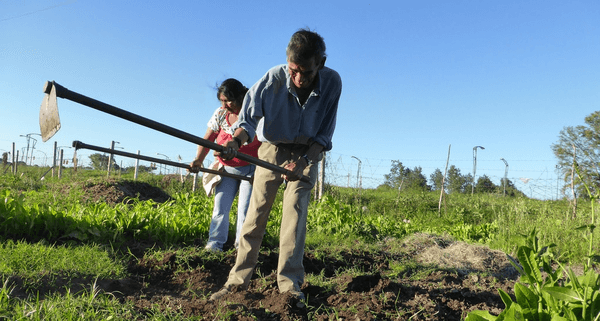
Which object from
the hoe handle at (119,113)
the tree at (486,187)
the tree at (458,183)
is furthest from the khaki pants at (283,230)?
the tree at (458,183)

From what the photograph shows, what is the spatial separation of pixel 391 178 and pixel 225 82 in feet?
46.6

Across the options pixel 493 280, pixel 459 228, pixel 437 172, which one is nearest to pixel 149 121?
pixel 493 280

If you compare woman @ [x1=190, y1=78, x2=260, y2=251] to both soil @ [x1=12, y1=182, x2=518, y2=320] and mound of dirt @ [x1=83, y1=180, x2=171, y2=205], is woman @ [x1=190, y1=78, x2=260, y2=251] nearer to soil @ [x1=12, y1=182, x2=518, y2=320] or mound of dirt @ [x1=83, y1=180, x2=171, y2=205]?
soil @ [x1=12, y1=182, x2=518, y2=320]

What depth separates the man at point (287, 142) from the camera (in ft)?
9.64

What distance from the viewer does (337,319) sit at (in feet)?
7.97

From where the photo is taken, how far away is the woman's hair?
384 cm

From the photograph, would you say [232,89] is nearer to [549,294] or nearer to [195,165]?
[195,165]

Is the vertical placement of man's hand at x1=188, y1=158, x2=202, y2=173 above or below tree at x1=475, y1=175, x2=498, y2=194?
below

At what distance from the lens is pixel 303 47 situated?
8.54 feet

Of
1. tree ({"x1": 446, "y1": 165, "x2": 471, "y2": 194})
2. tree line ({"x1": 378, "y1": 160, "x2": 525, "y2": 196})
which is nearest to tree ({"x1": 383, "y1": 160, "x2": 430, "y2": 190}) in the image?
tree line ({"x1": 378, "y1": 160, "x2": 525, "y2": 196})

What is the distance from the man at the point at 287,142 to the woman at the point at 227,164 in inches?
33.7

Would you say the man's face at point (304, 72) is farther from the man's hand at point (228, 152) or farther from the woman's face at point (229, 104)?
the woman's face at point (229, 104)

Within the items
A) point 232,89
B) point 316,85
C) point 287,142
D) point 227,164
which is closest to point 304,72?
point 316,85

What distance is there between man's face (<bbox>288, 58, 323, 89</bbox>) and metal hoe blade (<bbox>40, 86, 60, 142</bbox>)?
1341 mm
